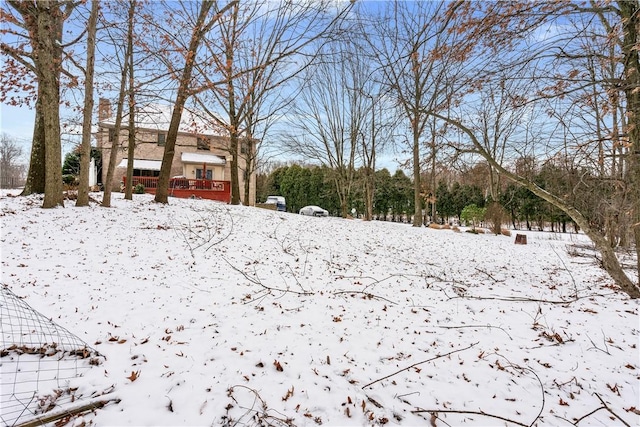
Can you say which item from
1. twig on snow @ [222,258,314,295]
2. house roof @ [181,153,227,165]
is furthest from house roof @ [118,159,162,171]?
twig on snow @ [222,258,314,295]

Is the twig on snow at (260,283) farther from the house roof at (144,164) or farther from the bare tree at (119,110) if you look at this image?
the house roof at (144,164)

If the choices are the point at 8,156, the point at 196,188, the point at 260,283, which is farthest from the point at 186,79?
the point at 8,156

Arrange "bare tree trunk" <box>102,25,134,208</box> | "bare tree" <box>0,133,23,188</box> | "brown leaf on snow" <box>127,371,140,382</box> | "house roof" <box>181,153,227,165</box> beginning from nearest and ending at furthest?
"brown leaf on snow" <box>127,371,140,382</box>, "bare tree trunk" <box>102,25,134,208</box>, "house roof" <box>181,153,227,165</box>, "bare tree" <box>0,133,23,188</box>

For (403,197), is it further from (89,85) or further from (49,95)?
(49,95)

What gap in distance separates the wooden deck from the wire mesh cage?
1583 centimetres

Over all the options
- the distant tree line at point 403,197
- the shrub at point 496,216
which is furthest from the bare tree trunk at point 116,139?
the shrub at point 496,216

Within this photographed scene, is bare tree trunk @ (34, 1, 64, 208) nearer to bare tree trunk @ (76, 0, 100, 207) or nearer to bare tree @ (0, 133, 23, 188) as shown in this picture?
bare tree trunk @ (76, 0, 100, 207)

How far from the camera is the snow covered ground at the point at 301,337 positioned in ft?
6.36

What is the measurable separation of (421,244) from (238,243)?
5145 mm

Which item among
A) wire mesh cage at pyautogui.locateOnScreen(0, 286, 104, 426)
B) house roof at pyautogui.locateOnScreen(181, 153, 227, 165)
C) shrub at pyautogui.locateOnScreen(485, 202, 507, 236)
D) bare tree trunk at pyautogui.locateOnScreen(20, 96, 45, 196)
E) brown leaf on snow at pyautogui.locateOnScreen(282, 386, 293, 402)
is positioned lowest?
brown leaf on snow at pyautogui.locateOnScreen(282, 386, 293, 402)

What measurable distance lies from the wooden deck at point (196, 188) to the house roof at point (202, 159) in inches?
197

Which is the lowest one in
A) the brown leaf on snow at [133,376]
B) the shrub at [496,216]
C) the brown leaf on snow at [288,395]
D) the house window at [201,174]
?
the brown leaf on snow at [288,395]

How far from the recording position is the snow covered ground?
1.94m

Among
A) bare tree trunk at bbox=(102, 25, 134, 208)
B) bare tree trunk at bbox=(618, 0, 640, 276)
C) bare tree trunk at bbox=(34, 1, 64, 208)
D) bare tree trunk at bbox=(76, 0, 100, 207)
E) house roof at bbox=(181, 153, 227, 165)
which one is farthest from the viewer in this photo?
house roof at bbox=(181, 153, 227, 165)
